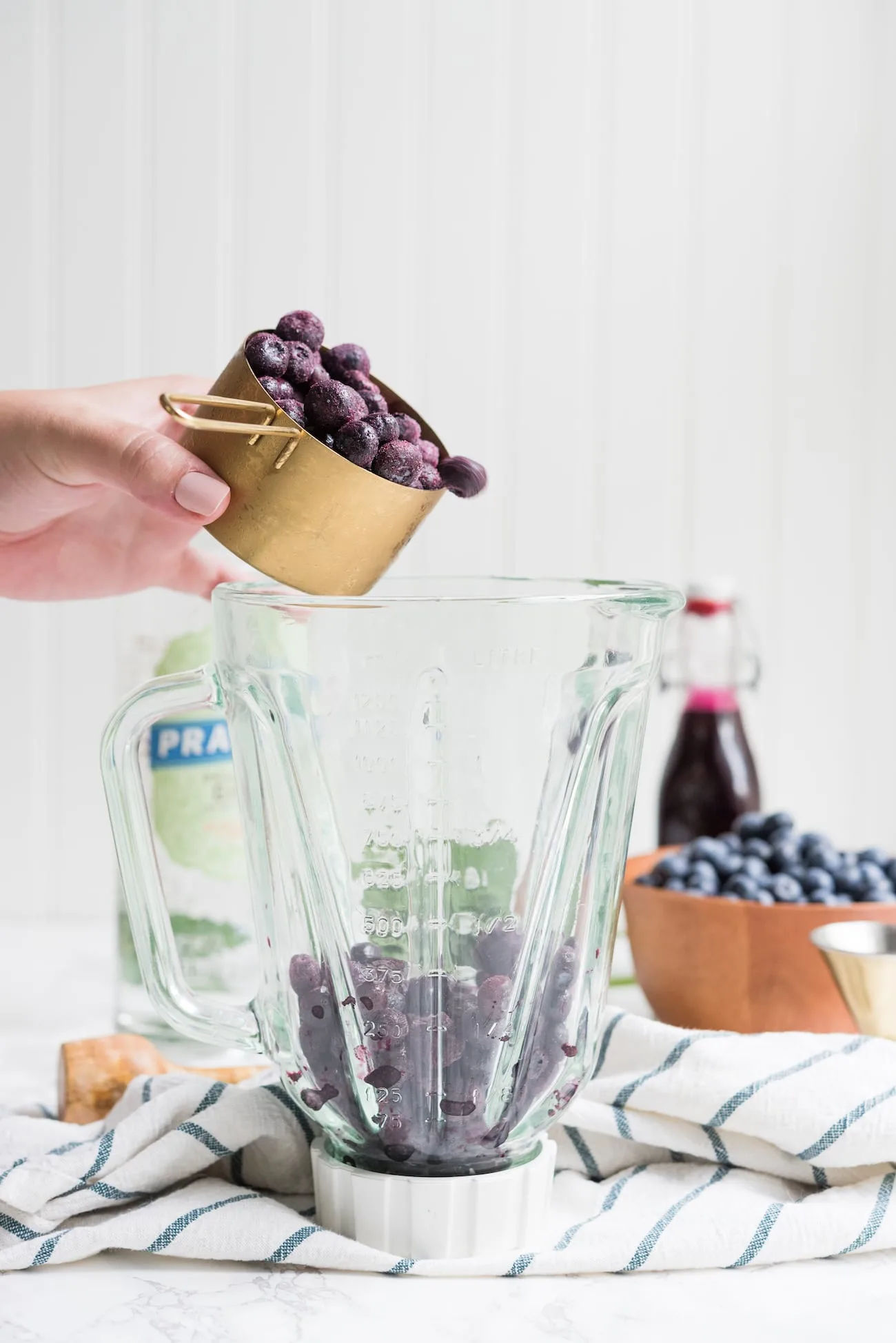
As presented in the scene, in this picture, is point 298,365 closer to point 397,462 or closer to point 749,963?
point 397,462

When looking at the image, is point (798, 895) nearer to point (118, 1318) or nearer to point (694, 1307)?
point (694, 1307)

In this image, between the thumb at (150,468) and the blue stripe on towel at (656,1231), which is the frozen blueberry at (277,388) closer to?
the thumb at (150,468)

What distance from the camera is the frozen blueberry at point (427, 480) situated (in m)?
0.62

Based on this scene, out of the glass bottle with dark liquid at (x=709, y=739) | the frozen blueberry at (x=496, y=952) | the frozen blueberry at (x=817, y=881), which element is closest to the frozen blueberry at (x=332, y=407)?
the frozen blueberry at (x=496, y=952)

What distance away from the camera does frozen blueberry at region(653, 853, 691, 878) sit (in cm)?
88

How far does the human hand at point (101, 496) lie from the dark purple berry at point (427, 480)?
88 mm

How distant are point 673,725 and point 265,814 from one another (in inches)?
39.1

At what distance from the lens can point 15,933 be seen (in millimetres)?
1372

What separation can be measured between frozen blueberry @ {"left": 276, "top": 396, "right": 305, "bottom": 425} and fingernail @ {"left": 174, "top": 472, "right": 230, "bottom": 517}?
1.9 inches

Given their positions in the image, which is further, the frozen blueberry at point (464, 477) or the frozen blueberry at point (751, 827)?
the frozen blueberry at point (751, 827)

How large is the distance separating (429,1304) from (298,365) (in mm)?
405

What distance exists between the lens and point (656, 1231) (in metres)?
0.59

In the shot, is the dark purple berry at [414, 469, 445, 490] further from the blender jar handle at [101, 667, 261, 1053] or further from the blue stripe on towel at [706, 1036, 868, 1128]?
the blue stripe on towel at [706, 1036, 868, 1128]

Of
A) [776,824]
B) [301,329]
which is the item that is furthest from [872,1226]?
[301,329]
